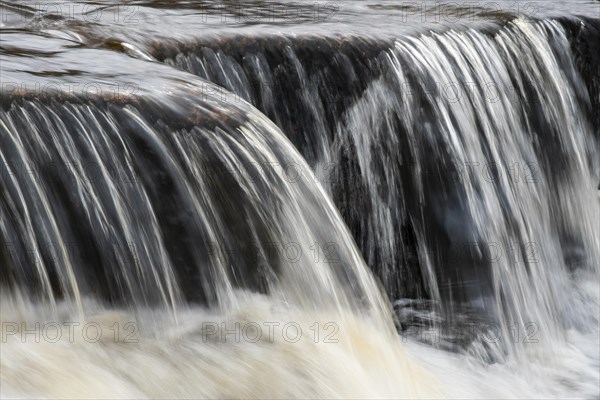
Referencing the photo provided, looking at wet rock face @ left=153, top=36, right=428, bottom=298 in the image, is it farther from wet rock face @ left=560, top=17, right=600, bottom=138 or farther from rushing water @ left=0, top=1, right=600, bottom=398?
wet rock face @ left=560, top=17, right=600, bottom=138

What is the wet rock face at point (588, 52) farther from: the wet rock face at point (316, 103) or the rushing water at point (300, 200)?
the wet rock face at point (316, 103)

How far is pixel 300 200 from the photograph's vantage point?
3.86m

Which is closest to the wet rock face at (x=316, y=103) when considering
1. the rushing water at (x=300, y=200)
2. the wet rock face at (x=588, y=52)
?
the rushing water at (x=300, y=200)

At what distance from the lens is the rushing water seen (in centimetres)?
338

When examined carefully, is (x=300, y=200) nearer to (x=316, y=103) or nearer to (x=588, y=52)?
(x=316, y=103)

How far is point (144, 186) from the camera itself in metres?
3.58

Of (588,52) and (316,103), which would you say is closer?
(316,103)

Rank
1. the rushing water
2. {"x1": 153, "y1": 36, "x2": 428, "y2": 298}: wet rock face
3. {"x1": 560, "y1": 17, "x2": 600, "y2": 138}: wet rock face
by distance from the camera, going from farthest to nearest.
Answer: {"x1": 560, "y1": 17, "x2": 600, "y2": 138}: wet rock face
{"x1": 153, "y1": 36, "x2": 428, "y2": 298}: wet rock face
the rushing water

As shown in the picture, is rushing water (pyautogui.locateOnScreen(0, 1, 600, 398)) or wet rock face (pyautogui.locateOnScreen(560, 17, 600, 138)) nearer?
rushing water (pyautogui.locateOnScreen(0, 1, 600, 398))

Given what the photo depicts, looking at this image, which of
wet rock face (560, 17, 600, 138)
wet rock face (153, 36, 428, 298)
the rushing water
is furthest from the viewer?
wet rock face (560, 17, 600, 138)

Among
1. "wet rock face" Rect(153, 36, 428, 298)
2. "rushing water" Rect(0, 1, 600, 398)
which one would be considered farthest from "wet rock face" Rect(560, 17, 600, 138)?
"wet rock face" Rect(153, 36, 428, 298)

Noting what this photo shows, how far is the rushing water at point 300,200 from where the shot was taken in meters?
3.38

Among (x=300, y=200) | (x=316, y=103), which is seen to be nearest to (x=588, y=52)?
(x=316, y=103)

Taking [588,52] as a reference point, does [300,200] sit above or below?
below
